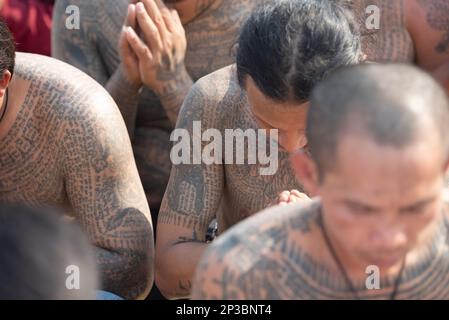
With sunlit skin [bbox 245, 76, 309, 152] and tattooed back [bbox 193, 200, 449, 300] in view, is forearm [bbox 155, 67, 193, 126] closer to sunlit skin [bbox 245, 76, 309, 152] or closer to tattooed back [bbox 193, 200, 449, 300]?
sunlit skin [bbox 245, 76, 309, 152]

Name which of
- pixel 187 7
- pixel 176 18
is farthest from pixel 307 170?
pixel 187 7

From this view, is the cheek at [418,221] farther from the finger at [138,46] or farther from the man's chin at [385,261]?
the finger at [138,46]

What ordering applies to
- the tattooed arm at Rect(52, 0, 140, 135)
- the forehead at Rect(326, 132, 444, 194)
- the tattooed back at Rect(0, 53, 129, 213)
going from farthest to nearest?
1. the tattooed arm at Rect(52, 0, 140, 135)
2. the tattooed back at Rect(0, 53, 129, 213)
3. the forehead at Rect(326, 132, 444, 194)

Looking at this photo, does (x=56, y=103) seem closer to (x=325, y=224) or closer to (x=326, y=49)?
(x=326, y=49)

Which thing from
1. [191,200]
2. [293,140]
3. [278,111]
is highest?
[278,111]

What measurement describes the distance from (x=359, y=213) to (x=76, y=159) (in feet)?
4.84

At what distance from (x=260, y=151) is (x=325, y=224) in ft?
3.81

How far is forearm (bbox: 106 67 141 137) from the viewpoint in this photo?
4316 mm

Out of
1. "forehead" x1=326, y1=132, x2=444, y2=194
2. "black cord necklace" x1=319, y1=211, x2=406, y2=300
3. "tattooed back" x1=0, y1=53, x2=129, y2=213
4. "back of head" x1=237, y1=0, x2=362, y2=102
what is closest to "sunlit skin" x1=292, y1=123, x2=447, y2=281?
"forehead" x1=326, y1=132, x2=444, y2=194

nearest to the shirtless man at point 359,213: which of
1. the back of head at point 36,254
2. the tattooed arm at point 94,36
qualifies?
the back of head at point 36,254

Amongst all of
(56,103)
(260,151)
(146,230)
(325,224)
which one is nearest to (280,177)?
(260,151)

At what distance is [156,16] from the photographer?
13.8 feet

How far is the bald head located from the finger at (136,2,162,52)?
1712 mm

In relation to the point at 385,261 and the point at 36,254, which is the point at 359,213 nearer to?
the point at 385,261
